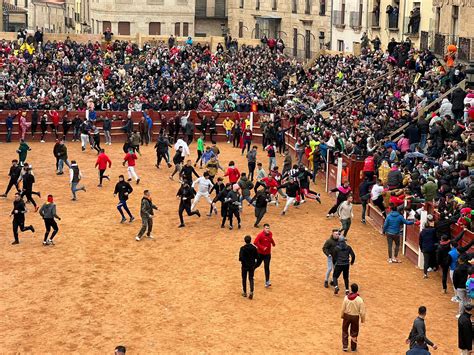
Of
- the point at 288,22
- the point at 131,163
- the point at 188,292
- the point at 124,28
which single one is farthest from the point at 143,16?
the point at 188,292

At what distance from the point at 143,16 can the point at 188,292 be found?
5063 cm

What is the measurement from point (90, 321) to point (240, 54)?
116ft

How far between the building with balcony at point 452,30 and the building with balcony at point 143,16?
100 feet

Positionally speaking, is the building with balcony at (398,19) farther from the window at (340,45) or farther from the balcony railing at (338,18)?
the window at (340,45)

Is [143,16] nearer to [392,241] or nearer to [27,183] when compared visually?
[27,183]

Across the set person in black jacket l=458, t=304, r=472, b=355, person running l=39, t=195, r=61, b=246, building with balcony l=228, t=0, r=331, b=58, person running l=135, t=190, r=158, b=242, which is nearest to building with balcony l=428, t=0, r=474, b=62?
person running l=135, t=190, r=158, b=242

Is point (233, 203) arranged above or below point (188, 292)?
above

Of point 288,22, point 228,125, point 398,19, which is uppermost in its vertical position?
point 288,22

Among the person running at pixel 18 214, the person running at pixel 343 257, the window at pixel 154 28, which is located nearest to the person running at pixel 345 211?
the person running at pixel 343 257

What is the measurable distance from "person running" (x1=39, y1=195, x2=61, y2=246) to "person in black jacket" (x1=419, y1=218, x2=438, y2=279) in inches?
396

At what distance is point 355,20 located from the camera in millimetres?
55719

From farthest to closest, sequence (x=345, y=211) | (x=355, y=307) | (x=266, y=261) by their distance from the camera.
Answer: (x=345, y=211), (x=266, y=261), (x=355, y=307)

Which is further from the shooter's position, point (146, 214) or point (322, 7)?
point (322, 7)

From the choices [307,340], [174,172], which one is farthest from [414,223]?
[174,172]
